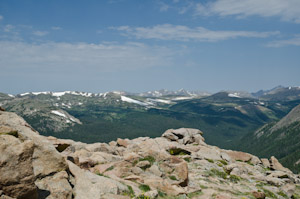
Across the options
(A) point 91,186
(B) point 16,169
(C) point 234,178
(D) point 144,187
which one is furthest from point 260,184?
(B) point 16,169

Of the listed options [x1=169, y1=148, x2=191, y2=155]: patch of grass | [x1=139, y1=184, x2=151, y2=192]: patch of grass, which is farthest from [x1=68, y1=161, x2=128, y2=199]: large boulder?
[x1=169, y1=148, x2=191, y2=155]: patch of grass

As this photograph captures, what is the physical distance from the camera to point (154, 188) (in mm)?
23172

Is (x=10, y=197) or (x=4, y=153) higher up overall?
(x=4, y=153)

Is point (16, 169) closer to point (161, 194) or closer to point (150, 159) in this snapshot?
point (161, 194)

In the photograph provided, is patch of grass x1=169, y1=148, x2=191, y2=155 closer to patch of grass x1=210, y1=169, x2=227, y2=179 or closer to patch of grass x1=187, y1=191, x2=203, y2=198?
patch of grass x1=210, y1=169, x2=227, y2=179

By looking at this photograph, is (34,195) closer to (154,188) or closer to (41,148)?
(41,148)

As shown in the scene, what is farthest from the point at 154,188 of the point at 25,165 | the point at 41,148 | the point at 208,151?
the point at 208,151

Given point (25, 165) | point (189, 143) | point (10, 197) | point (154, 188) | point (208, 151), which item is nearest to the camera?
point (10, 197)

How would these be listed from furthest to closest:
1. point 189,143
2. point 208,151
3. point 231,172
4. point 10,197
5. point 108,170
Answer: point 189,143
point 208,151
point 231,172
point 108,170
point 10,197

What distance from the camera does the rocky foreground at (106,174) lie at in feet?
43.9

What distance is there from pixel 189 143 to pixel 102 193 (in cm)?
4404

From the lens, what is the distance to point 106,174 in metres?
25.1

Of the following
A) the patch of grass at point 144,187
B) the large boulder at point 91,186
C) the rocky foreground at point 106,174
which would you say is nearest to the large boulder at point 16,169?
the rocky foreground at point 106,174

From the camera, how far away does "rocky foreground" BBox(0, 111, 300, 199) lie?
13.4 metres
